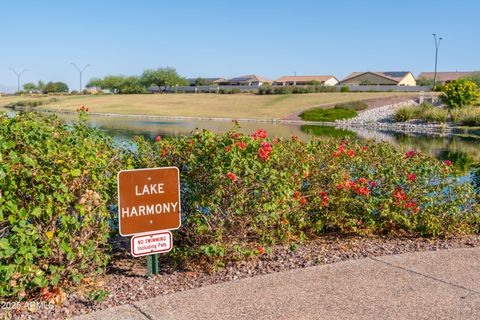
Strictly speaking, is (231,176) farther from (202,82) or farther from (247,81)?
(202,82)

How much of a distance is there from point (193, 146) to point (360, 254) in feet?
8.35

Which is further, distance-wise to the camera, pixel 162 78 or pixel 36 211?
pixel 162 78

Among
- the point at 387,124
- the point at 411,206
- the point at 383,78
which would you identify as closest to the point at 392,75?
the point at 383,78

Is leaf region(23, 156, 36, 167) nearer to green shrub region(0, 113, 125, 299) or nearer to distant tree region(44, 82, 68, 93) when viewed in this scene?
green shrub region(0, 113, 125, 299)

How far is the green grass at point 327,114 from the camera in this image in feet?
206

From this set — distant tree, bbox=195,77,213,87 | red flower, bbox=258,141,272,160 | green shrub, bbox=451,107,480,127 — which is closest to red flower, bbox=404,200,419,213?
red flower, bbox=258,141,272,160

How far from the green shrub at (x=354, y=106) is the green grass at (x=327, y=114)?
2180 mm

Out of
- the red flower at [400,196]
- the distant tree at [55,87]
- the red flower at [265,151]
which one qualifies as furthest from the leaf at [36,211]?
the distant tree at [55,87]

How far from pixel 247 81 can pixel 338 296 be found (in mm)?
147416

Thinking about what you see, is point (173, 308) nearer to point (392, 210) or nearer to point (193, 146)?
point (193, 146)

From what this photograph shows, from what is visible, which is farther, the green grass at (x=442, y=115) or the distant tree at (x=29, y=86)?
the distant tree at (x=29, y=86)

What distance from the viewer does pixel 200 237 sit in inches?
269

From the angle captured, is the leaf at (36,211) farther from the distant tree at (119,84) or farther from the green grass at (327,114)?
the distant tree at (119,84)

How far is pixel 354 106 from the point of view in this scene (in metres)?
70.5
